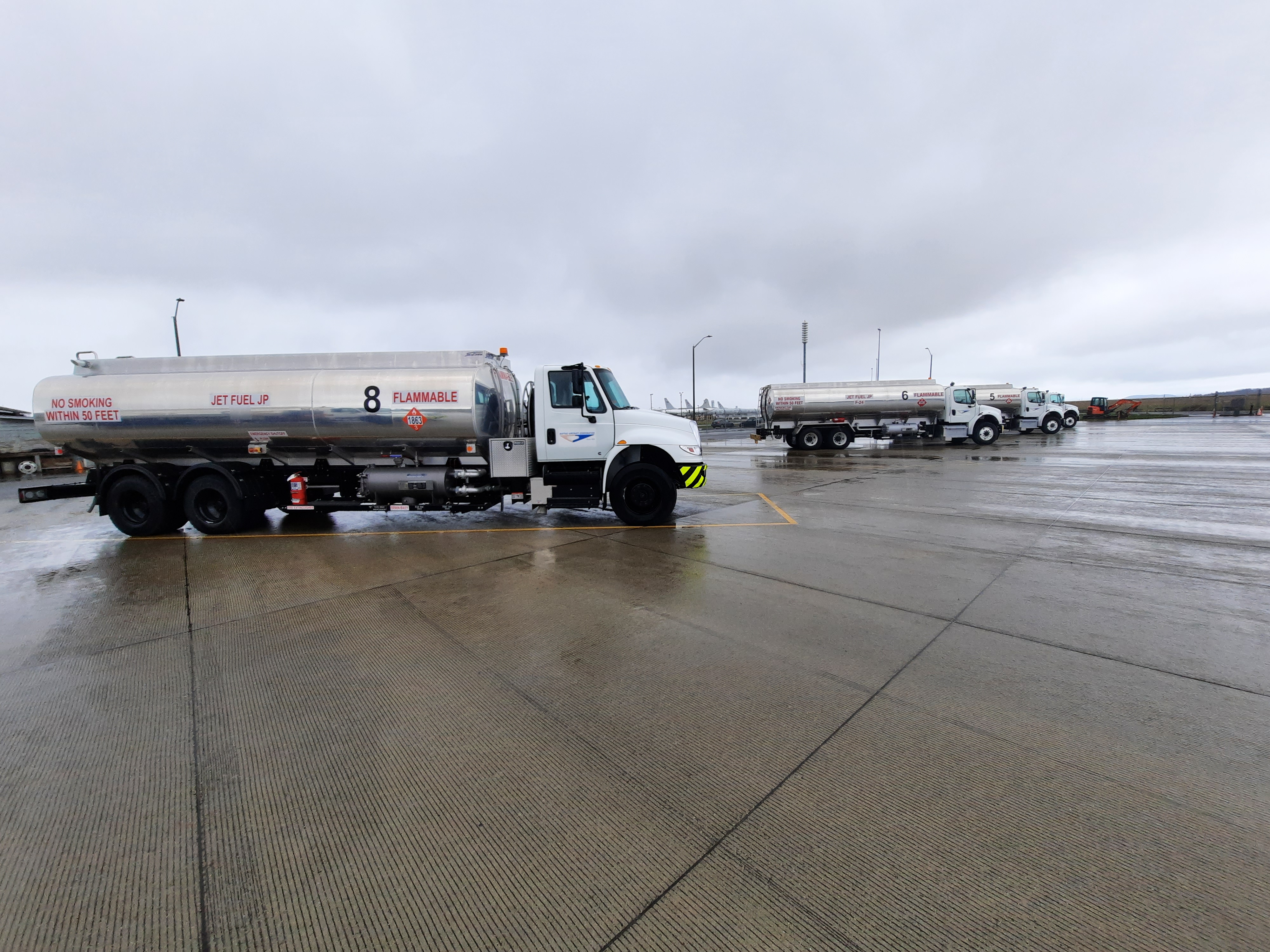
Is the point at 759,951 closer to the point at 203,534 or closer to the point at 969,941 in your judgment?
the point at 969,941

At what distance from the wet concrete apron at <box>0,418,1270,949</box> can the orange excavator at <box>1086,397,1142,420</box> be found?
61.2 meters

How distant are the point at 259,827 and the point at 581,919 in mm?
1648

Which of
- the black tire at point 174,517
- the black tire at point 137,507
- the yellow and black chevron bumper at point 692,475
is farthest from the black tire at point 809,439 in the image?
the black tire at point 137,507

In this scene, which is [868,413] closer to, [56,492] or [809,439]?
[809,439]

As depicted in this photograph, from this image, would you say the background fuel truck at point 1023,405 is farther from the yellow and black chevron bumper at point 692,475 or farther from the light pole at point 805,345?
the yellow and black chevron bumper at point 692,475

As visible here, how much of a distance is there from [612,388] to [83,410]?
27.8ft

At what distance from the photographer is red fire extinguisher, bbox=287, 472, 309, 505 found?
929 cm

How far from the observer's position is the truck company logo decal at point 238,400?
853 centimetres

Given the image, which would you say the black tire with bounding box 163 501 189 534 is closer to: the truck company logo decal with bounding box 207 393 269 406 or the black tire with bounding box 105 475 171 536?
the black tire with bounding box 105 475 171 536

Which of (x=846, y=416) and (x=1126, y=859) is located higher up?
(x=846, y=416)

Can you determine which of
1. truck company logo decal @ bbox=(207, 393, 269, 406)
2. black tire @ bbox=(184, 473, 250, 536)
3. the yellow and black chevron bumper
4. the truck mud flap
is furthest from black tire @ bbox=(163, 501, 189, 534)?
the yellow and black chevron bumper

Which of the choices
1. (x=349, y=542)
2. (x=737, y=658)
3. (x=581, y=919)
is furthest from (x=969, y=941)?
(x=349, y=542)

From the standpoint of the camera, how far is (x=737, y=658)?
4188 millimetres

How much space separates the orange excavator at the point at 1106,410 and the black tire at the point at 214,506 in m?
66.7
